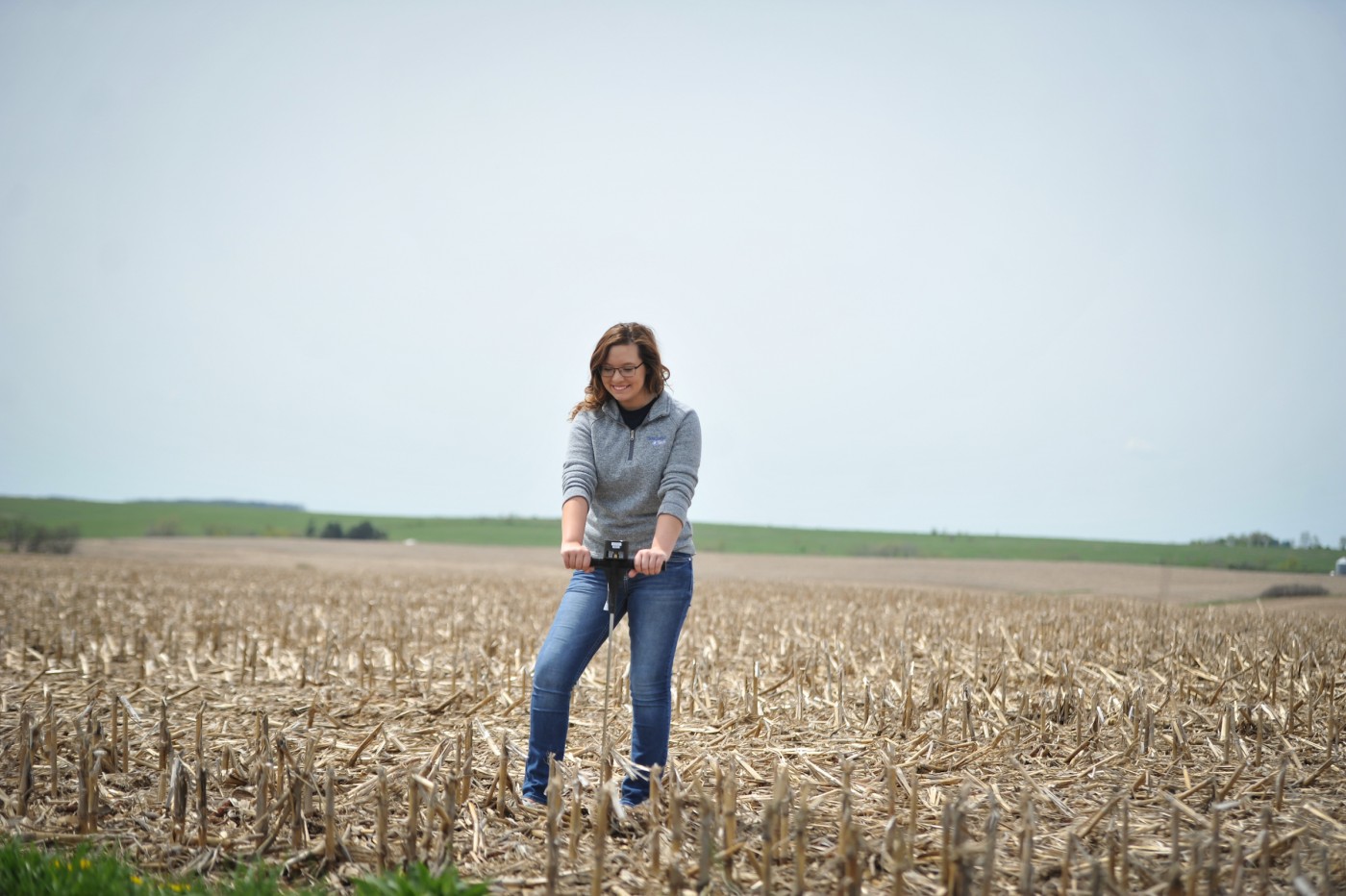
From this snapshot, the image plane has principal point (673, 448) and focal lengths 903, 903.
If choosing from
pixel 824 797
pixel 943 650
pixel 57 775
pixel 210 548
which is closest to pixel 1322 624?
pixel 943 650

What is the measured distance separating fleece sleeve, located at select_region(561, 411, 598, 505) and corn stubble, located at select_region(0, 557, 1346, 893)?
1348mm

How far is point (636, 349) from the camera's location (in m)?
4.39

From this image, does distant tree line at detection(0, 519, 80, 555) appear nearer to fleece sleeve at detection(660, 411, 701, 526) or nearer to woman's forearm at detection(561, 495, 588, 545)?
woman's forearm at detection(561, 495, 588, 545)

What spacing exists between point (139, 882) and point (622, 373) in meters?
2.89

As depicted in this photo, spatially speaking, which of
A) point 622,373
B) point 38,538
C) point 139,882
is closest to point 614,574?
point 622,373

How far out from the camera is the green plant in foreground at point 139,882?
3357mm

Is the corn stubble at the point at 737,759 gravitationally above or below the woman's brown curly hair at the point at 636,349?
below

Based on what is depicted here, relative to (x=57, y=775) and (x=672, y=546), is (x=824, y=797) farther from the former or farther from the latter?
(x=57, y=775)

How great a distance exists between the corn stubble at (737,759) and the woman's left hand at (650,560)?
3.14ft

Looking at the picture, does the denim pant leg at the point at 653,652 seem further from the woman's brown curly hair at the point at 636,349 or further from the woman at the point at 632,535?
the woman's brown curly hair at the point at 636,349

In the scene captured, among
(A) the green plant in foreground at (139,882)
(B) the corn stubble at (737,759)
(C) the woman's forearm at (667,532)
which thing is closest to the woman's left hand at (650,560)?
(C) the woman's forearm at (667,532)

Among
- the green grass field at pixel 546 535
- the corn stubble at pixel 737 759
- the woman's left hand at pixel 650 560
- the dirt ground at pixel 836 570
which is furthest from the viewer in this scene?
the green grass field at pixel 546 535

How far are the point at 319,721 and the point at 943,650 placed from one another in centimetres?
631

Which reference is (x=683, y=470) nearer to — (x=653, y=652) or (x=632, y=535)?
(x=632, y=535)
